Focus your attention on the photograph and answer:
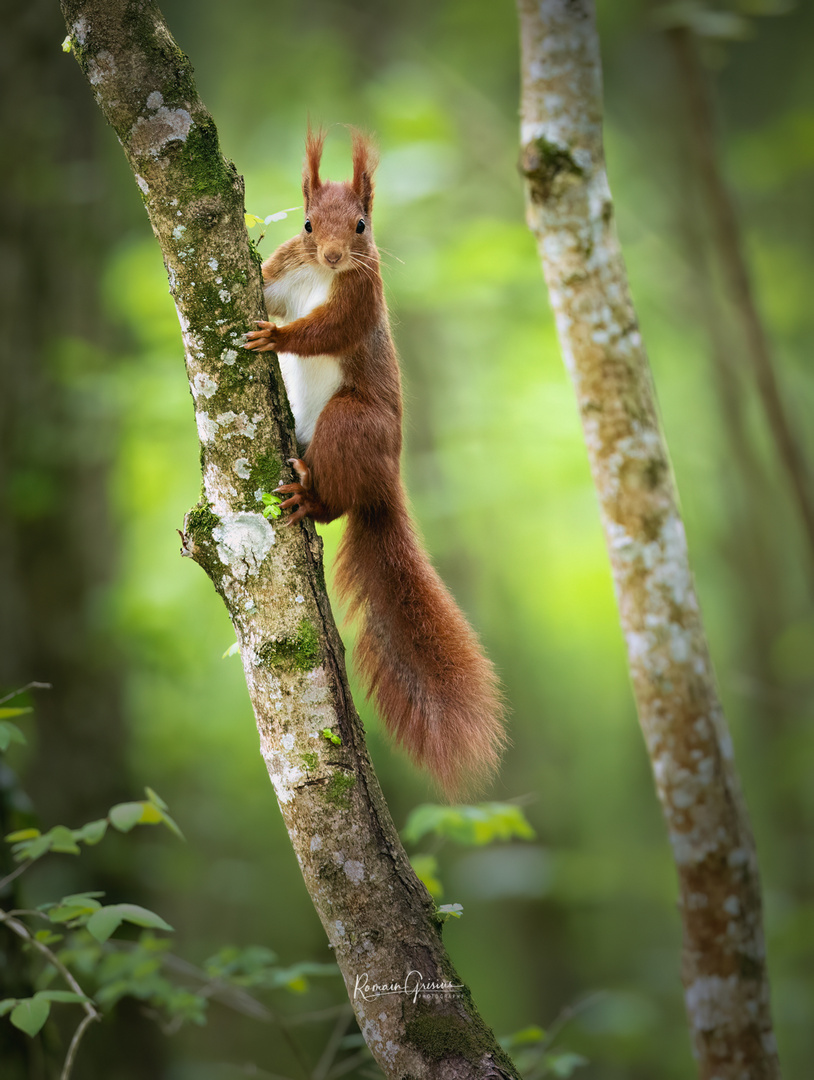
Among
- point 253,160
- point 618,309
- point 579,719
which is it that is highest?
point 253,160

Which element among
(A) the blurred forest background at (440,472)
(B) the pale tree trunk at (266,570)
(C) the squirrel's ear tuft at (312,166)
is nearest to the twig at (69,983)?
(B) the pale tree trunk at (266,570)

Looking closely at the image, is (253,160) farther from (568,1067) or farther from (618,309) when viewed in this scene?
(568,1067)

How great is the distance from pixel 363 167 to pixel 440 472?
3.39 metres

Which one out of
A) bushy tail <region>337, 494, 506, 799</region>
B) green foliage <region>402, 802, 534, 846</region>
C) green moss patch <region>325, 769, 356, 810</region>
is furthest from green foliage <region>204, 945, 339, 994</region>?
green moss patch <region>325, 769, 356, 810</region>

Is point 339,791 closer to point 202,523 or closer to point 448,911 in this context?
point 448,911

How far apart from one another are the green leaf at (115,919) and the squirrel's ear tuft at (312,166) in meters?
1.98

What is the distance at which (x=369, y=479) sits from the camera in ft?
7.84

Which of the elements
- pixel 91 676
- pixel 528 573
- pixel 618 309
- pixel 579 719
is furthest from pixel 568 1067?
pixel 579 719

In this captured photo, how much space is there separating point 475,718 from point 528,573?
7.45 m

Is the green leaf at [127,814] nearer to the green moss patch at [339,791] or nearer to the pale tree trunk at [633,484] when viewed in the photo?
the green moss patch at [339,791]

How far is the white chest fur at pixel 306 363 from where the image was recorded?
264cm

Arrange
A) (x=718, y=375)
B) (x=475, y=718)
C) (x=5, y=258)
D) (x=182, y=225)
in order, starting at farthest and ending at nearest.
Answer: (x=718, y=375) → (x=5, y=258) → (x=475, y=718) → (x=182, y=225)

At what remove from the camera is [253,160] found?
19.6ft

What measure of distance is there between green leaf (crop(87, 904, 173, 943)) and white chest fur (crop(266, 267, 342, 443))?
4.59ft
